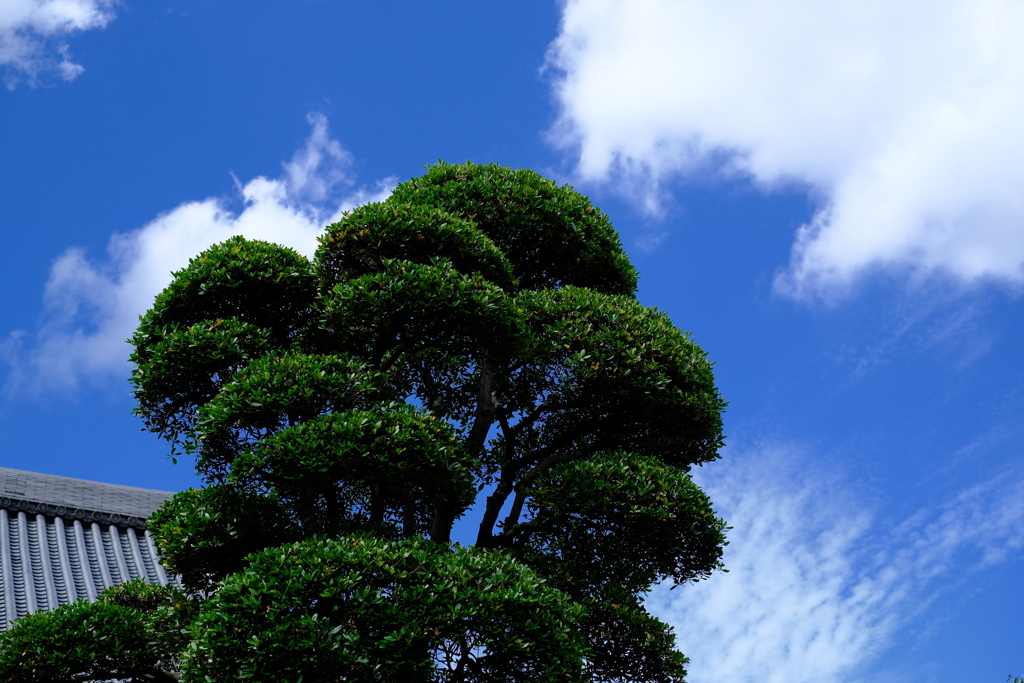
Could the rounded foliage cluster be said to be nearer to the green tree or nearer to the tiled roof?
the green tree

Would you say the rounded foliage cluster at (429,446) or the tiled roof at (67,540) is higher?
the tiled roof at (67,540)

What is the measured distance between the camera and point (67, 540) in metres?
13.5

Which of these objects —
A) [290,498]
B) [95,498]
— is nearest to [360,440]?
[290,498]

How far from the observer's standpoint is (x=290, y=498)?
778 cm

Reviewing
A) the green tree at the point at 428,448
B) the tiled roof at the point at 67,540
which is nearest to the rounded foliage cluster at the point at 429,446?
the green tree at the point at 428,448

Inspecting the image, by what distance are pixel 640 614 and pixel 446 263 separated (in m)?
3.80

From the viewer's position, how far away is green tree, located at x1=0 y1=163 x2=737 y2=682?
648cm

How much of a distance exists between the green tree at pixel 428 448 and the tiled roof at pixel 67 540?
504cm

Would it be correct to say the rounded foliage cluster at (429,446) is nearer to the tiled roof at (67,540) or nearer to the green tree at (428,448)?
the green tree at (428,448)

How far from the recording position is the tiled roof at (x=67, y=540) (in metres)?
12.0

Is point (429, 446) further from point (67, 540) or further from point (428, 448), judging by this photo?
point (67, 540)

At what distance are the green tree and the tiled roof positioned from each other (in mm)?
5041

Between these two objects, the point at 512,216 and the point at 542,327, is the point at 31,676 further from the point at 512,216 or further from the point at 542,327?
the point at 512,216

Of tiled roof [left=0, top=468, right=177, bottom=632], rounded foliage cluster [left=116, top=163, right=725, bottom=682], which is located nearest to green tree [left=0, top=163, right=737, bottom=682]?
rounded foliage cluster [left=116, top=163, right=725, bottom=682]
